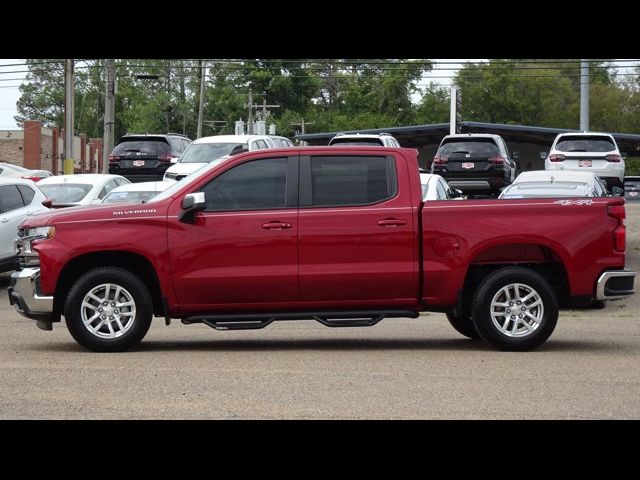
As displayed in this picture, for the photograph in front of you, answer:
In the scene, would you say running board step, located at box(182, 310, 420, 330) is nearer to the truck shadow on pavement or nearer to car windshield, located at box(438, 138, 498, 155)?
the truck shadow on pavement

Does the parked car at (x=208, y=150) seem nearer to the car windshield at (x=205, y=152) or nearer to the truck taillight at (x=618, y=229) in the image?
the car windshield at (x=205, y=152)

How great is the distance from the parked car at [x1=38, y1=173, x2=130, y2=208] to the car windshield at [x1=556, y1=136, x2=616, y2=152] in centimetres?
1196

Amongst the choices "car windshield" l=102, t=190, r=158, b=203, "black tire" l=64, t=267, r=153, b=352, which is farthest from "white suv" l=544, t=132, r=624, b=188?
"black tire" l=64, t=267, r=153, b=352

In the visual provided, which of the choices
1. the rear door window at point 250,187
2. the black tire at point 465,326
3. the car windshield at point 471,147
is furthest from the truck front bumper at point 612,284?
the car windshield at point 471,147

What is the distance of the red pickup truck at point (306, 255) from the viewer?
12.0 metres

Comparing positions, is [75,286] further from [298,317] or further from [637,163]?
[637,163]

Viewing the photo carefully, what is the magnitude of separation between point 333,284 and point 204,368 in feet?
5.71

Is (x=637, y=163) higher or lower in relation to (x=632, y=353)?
higher

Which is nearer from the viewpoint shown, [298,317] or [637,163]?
[298,317]

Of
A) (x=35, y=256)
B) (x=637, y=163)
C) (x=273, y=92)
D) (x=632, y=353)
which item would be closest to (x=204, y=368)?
(x=35, y=256)

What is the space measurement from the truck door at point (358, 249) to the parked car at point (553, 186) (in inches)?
298

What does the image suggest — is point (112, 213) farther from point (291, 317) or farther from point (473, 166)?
point (473, 166)

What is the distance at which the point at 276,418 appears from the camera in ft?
27.7

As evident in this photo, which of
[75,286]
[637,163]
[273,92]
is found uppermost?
[273,92]
